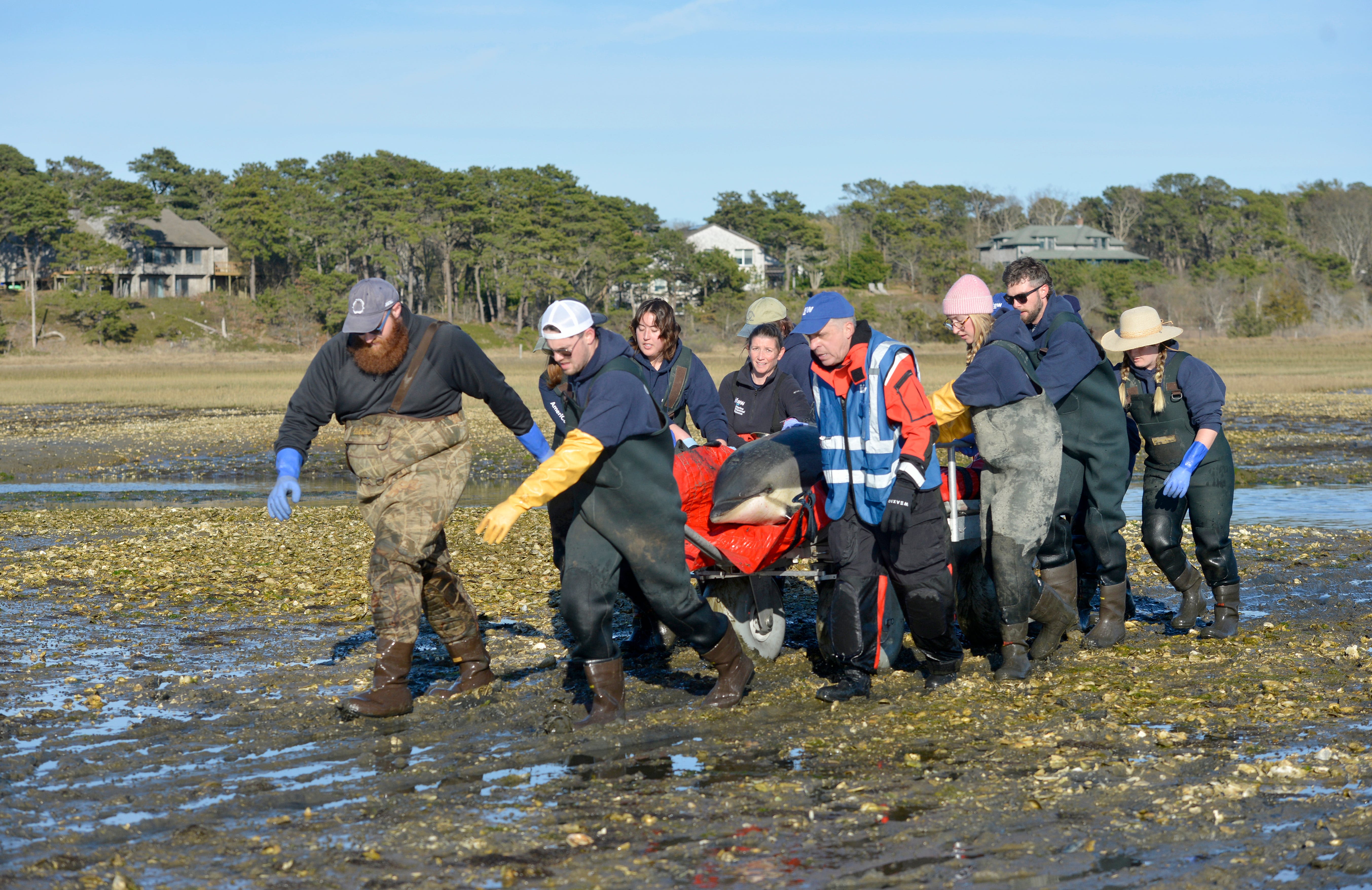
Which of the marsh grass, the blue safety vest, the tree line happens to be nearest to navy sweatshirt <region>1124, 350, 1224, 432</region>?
the blue safety vest

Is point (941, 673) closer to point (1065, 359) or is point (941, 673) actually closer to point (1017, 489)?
point (1017, 489)

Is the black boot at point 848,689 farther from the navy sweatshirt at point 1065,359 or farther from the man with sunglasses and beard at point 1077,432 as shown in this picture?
the navy sweatshirt at point 1065,359

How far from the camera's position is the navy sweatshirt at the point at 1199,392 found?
8.28 meters

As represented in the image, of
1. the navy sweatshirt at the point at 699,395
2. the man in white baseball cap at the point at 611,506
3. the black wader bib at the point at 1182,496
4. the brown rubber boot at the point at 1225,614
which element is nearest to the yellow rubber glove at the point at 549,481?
the man in white baseball cap at the point at 611,506

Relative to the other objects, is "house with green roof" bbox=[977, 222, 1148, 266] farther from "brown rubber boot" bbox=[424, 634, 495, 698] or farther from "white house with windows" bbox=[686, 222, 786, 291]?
"brown rubber boot" bbox=[424, 634, 495, 698]

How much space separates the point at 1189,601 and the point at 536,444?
4845 millimetres

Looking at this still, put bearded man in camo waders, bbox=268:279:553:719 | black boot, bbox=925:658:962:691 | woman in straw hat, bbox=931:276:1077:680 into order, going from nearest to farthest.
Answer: bearded man in camo waders, bbox=268:279:553:719, woman in straw hat, bbox=931:276:1077:680, black boot, bbox=925:658:962:691

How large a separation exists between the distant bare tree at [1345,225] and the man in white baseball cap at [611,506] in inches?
4647

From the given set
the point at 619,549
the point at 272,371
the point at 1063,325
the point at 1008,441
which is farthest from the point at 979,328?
the point at 272,371

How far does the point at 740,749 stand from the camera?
6.12 meters

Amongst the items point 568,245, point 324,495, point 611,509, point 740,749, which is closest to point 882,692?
point 740,749

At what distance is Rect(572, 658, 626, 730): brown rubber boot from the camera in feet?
21.5

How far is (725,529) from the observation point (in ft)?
24.8

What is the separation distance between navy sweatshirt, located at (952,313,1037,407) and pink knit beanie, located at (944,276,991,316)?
234 millimetres
